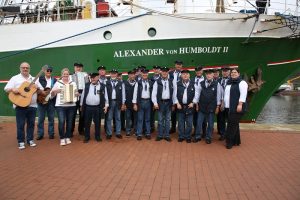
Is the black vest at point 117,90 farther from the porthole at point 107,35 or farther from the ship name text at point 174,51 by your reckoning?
the porthole at point 107,35

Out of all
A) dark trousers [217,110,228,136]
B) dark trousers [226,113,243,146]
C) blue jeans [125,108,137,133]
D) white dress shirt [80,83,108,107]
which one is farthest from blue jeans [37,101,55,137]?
dark trousers [226,113,243,146]

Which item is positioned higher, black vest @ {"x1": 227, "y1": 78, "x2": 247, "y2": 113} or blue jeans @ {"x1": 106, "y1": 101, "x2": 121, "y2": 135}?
black vest @ {"x1": 227, "y1": 78, "x2": 247, "y2": 113}

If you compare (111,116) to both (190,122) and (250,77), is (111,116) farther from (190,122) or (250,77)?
(250,77)

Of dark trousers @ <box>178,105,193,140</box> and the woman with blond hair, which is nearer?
the woman with blond hair

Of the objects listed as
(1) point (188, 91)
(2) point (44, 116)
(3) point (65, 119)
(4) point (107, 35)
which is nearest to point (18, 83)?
(3) point (65, 119)

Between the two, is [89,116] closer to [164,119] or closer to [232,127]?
[164,119]

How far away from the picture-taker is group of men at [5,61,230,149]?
768 centimetres

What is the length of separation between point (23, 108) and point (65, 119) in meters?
0.94

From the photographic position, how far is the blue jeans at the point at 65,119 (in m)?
7.50

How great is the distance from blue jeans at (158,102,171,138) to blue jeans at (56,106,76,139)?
193cm

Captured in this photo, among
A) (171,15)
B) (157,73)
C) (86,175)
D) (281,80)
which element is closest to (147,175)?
(86,175)

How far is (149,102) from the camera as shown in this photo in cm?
805

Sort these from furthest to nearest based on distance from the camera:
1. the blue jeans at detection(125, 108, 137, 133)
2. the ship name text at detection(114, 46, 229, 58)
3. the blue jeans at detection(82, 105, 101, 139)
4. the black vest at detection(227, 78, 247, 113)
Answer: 1. the ship name text at detection(114, 46, 229, 58)
2. the blue jeans at detection(125, 108, 137, 133)
3. the blue jeans at detection(82, 105, 101, 139)
4. the black vest at detection(227, 78, 247, 113)

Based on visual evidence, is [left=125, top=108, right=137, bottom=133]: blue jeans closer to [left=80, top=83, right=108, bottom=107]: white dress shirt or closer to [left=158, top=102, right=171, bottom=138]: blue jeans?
[left=158, top=102, right=171, bottom=138]: blue jeans
